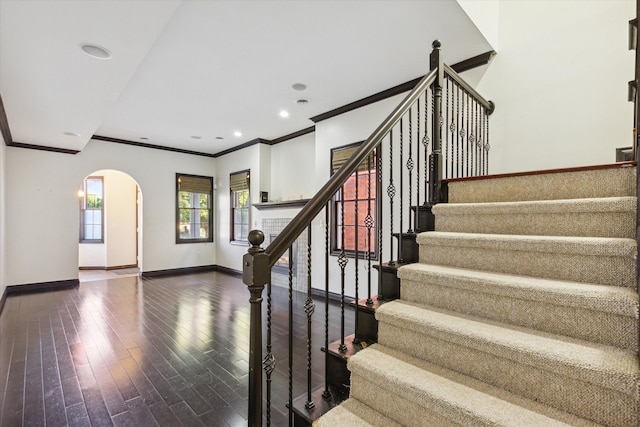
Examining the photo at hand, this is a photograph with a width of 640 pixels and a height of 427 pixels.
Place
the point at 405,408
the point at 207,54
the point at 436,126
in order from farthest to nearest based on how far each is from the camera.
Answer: the point at 207,54, the point at 436,126, the point at 405,408

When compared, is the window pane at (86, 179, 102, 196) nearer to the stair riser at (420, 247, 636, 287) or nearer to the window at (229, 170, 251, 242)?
the window at (229, 170, 251, 242)

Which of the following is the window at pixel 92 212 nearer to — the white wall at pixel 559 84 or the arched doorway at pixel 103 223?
the arched doorway at pixel 103 223

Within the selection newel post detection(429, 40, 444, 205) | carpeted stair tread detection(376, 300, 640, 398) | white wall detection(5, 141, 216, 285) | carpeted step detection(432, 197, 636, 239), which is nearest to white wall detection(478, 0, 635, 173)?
newel post detection(429, 40, 444, 205)

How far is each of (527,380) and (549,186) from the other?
1.27 meters

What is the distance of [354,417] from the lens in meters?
1.36

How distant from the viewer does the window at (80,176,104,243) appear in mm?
7949

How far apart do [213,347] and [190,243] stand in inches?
198

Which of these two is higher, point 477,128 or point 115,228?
point 477,128

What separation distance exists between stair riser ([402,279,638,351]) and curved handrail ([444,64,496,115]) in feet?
5.60

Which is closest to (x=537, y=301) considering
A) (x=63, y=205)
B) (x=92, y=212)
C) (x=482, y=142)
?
(x=482, y=142)

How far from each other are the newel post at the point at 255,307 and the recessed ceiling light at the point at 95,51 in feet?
8.00

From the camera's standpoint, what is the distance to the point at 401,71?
11.8 feet

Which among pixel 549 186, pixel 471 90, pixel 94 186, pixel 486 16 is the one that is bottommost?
pixel 549 186

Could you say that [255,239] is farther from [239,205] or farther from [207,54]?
[239,205]
